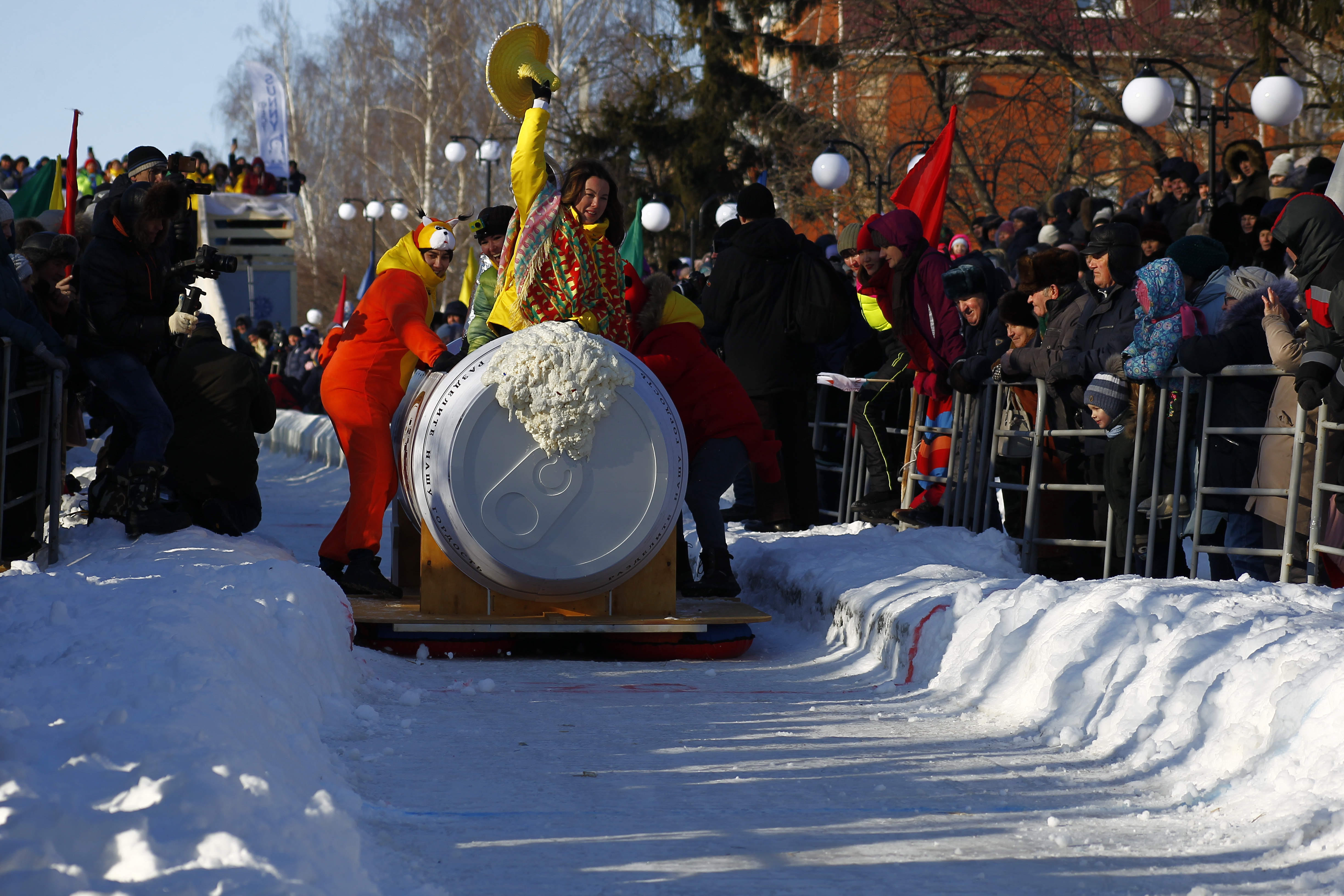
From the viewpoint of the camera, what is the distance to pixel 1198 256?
7.40m

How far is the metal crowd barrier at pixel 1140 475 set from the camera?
630 centimetres

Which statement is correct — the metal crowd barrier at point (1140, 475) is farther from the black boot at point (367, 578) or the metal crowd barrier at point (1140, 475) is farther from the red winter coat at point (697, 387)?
the black boot at point (367, 578)

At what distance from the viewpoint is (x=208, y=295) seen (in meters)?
26.2

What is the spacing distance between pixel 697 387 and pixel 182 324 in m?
3.19

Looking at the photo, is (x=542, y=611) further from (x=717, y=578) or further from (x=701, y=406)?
(x=701, y=406)

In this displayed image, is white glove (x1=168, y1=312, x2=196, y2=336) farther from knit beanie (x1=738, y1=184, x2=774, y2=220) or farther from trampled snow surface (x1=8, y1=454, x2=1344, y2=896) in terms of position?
knit beanie (x1=738, y1=184, x2=774, y2=220)

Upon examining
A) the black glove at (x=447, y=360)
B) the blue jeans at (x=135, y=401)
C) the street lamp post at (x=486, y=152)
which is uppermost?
the street lamp post at (x=486, y=152)

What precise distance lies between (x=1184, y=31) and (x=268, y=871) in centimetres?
1979

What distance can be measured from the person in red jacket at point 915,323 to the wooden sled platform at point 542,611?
2476 mm

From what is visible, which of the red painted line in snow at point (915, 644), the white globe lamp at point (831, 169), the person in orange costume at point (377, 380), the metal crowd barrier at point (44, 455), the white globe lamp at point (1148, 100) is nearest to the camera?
the red painted line in snow at point (915, 644)

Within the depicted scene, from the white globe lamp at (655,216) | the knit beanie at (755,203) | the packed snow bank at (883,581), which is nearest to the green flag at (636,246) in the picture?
the knit beanie at (755,203)

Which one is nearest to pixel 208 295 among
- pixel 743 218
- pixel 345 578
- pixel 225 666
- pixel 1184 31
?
pixel 1184 31

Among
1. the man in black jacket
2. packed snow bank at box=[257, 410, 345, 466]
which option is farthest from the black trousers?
packed snow bank at box=[257, 410, 345, 466]

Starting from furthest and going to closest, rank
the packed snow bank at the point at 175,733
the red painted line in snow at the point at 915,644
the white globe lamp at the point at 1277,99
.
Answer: the white globe lamp at the point at 1277,99 < the red painted line in snow at the point at 915,644 < the packed snow bank at the point at 175,733
